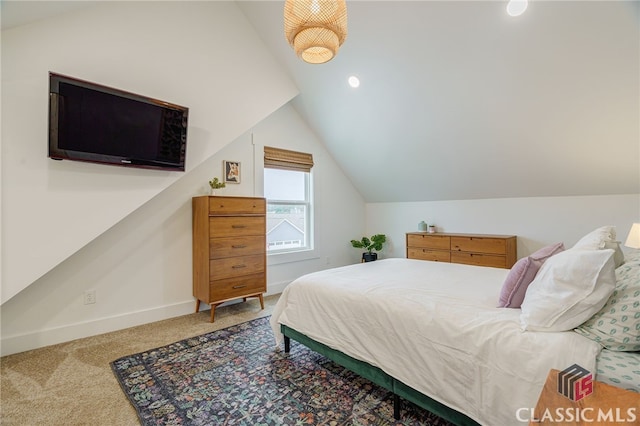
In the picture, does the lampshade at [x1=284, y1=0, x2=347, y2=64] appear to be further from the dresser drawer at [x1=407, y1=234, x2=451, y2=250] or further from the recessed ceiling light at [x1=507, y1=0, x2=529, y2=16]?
the dresser drawer at [x1=407, y1=234, x2=451, y2=250]

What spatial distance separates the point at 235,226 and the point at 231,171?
0.83 m

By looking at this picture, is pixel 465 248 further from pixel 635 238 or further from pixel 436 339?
pixel 436 339

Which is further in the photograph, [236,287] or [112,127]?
[236,287]

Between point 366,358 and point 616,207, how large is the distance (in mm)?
3297

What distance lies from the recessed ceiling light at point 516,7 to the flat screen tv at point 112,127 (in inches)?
111

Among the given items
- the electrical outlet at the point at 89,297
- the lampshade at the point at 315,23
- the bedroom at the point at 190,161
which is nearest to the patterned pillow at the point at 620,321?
the lampshade at the point at 315,23

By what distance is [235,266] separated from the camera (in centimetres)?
322

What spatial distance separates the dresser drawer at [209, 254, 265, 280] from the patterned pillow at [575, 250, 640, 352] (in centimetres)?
279

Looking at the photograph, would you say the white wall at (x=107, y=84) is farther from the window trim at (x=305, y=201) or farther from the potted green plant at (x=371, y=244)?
the potted green plant at (x=371, y=244)

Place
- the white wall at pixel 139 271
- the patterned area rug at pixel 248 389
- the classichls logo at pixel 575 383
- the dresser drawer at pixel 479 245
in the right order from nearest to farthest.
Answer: the classichls logo at pixel 575 383 < the patterned area rug at pixel 248 389 < the white wall at pixel 139 271 < the dresser drawer at pixel 479 245

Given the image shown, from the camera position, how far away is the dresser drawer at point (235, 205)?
3.09 meters

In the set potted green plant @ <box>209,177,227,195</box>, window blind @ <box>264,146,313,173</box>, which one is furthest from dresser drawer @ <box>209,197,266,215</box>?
window blind @ <box>264,146,313,173</box>

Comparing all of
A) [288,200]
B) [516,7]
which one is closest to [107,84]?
[288,200]

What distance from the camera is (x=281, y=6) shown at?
3.00 m
